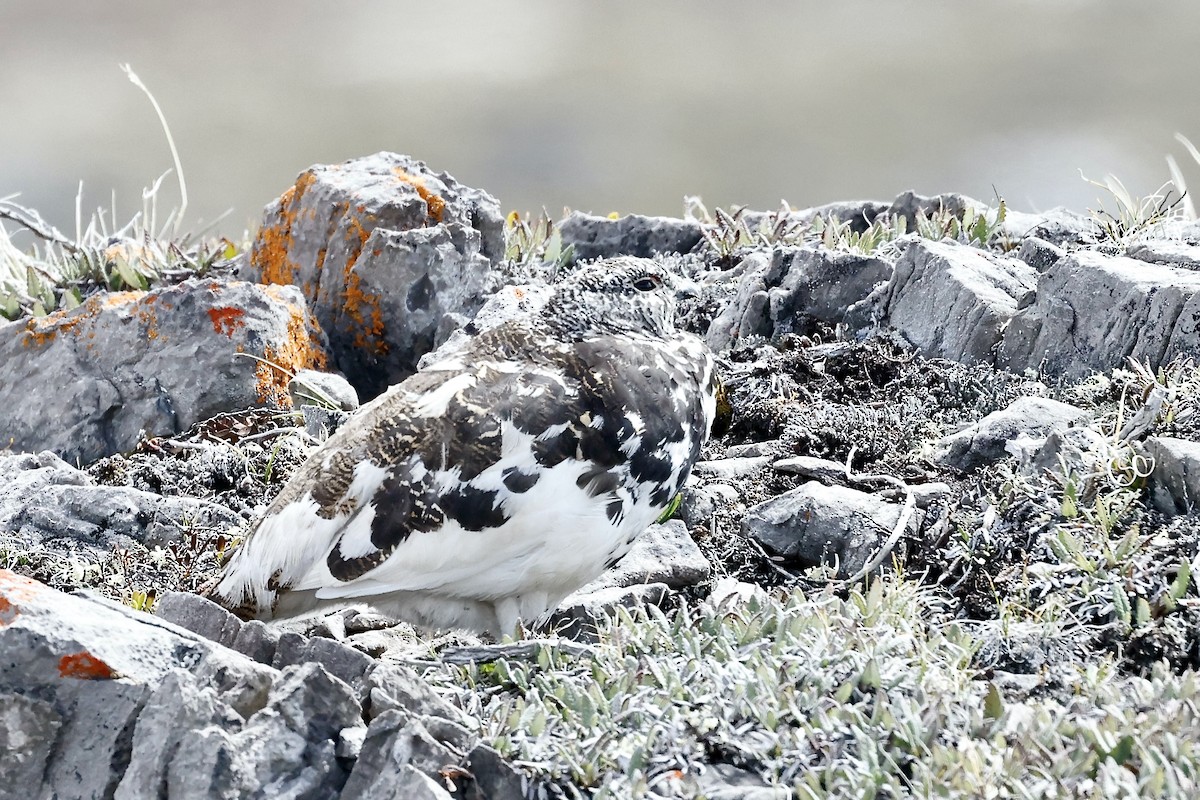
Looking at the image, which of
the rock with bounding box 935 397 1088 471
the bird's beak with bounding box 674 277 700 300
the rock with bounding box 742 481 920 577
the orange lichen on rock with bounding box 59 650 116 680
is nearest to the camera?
the orange lichen on rock with bounding box 59 650 116 680

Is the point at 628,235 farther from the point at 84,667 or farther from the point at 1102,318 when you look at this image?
the point at 84,667

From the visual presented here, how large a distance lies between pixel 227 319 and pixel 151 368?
45 centimetres

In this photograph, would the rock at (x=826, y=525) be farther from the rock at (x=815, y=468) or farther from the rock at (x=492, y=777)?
the rock at (x=492, y=777)

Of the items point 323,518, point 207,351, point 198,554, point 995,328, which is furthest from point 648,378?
point 207,351

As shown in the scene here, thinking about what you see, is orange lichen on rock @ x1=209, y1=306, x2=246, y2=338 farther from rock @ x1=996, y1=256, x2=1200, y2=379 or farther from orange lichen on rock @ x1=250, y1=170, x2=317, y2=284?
rock @ x1=996, y1=256, x2=1200, y2=379

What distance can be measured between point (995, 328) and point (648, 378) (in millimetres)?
2472

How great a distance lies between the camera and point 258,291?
20.3 feet

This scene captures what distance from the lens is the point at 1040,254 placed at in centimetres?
614

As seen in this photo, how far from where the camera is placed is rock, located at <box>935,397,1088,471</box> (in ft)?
14.9

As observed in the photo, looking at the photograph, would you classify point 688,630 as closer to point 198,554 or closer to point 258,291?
point 198,554

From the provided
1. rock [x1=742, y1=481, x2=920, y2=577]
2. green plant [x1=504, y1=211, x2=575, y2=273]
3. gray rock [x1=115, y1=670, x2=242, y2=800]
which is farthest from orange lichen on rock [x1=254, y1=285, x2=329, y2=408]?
gray rock [x1=115, y1=670, x2=242, y2=800]

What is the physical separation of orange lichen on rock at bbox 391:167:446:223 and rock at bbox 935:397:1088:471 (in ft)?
11.1

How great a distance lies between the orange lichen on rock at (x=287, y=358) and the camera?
5.94 m

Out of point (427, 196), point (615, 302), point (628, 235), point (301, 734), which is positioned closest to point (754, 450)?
point (615, 302)
